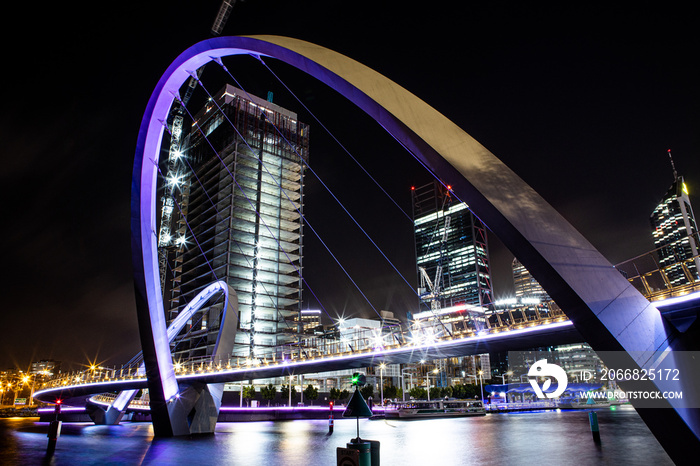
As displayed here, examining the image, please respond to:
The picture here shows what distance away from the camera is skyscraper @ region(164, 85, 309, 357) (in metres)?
93.1

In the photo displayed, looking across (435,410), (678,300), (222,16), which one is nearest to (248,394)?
(435,410)

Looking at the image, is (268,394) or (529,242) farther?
(268,394)

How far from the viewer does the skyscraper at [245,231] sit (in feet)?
306

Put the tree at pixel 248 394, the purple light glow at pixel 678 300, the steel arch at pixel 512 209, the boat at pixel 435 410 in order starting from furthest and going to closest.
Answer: the tree at pixel 248 394
the boat at pixel 435 410
the purple light glow at pixel 678 300
the steel arch at pixel 512 209

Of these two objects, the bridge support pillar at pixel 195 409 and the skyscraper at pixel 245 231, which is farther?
the skyscraper at pixel 245 231

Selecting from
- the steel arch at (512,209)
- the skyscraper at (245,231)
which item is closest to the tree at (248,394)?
the skyscraper at (245,231)

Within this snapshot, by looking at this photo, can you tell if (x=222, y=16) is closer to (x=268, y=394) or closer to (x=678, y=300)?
(x=268, y=394)

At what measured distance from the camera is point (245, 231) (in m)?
96.9

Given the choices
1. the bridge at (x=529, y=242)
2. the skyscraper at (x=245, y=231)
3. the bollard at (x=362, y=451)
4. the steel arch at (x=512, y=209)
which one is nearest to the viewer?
the bollard at (x=362, y=451)

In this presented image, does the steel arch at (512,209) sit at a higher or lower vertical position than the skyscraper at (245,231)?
lower

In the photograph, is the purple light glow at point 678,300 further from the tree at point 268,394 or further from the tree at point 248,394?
the tree at point 248,394

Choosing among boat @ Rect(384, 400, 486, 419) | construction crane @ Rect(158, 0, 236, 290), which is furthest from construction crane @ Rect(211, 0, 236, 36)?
boat @ Rect(384, 400, 486, 419)

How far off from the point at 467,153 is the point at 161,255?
112 metres

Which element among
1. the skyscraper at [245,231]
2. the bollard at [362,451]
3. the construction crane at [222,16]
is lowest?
the bollard at [362,451]
